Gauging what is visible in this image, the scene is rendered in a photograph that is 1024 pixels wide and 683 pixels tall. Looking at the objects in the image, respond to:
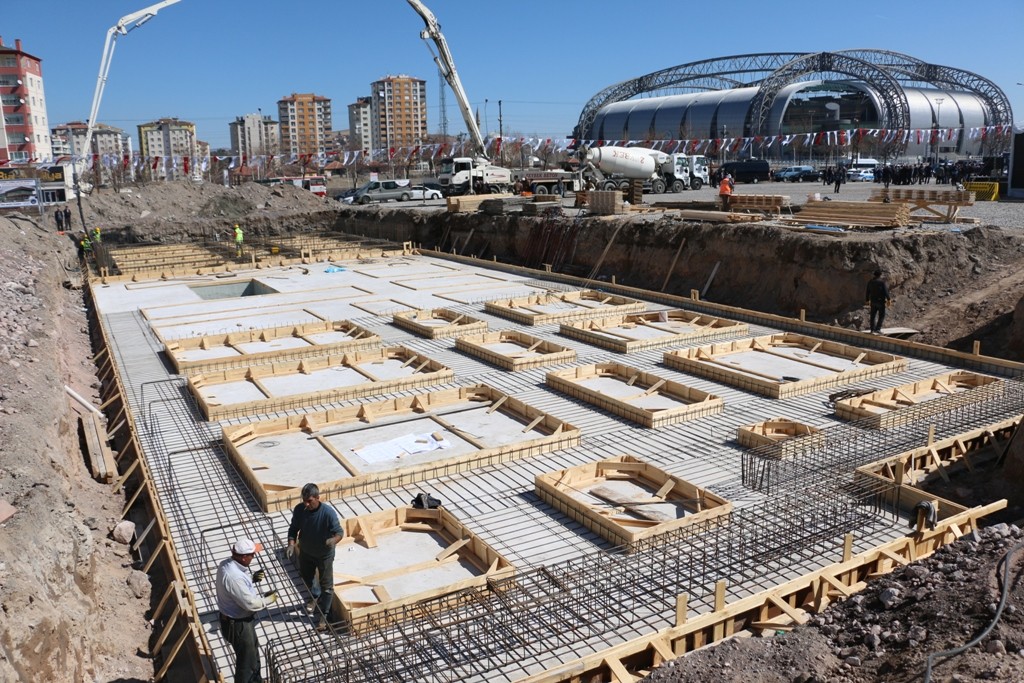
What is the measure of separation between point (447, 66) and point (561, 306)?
70.9 ft

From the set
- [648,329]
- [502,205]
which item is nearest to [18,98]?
[502,205]

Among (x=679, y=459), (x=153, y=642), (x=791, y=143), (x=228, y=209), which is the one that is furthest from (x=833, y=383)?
(x=791, y=143)

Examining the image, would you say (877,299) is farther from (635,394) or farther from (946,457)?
(946,457)

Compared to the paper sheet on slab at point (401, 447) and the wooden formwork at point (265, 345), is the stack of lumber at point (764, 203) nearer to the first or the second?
the wooden formwork at point (265, 345)


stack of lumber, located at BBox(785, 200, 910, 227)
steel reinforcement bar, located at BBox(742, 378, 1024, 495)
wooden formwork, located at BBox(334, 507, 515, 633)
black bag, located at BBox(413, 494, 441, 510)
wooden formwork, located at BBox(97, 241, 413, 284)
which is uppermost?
A: stack of lumber, located at BBox(785, 200, 910, 227)

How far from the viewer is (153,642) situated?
5.73 m

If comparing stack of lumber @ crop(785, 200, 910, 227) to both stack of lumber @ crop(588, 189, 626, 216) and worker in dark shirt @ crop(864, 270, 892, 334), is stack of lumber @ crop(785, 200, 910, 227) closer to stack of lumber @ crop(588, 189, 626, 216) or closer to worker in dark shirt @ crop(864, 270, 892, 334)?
worker in dark shirt @ crop(864, 270, 892, 334)

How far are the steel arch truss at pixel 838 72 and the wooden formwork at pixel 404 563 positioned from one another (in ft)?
234

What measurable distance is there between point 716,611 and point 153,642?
4031 millimetres

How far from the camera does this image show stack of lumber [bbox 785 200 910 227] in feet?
55.5

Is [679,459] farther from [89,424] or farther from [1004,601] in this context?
[89,424]

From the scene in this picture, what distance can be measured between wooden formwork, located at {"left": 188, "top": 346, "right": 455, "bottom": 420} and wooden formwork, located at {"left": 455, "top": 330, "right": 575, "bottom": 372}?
948mm

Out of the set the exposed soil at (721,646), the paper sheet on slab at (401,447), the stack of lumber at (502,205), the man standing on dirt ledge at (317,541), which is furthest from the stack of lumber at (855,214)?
the man standing on dirt ledge at (317,541)

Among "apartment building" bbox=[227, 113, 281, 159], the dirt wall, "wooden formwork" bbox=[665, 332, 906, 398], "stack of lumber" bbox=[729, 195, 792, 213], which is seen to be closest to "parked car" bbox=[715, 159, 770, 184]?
"stack of lumber" bbox=[729, 195, 792, 213]
